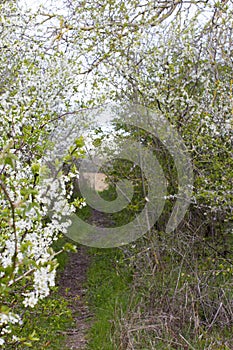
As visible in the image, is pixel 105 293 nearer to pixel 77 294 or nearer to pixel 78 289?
pixel 77 294

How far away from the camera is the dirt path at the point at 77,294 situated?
5.18m

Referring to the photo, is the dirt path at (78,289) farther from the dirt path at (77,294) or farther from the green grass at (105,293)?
the green grass at (105,293)

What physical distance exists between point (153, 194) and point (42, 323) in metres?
2.20

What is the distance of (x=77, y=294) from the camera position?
684cm

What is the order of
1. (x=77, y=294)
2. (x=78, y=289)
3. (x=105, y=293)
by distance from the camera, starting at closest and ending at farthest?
(x=105, y=293) < (x=77, y=294) < (x=78, y=289)

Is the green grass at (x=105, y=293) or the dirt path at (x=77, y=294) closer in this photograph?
the green grass at (x=105, y=293)

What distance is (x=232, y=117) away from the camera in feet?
16.3

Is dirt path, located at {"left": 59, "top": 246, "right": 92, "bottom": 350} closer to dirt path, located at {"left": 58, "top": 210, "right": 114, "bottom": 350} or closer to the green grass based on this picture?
dirt path, located at {"left": 58, "top": 210, "right": 114, "bottom": 350}

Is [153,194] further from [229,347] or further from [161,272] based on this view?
[229,347]

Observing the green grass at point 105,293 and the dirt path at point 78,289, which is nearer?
the green grass at point 105,293

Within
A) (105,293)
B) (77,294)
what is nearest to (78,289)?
(77,294)

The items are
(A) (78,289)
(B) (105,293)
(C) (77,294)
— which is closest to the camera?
(B) (105,293)

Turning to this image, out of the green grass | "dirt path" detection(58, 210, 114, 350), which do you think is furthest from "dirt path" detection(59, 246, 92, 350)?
the green grass

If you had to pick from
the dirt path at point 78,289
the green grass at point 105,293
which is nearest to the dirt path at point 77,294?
the dirt path at point 78,289
